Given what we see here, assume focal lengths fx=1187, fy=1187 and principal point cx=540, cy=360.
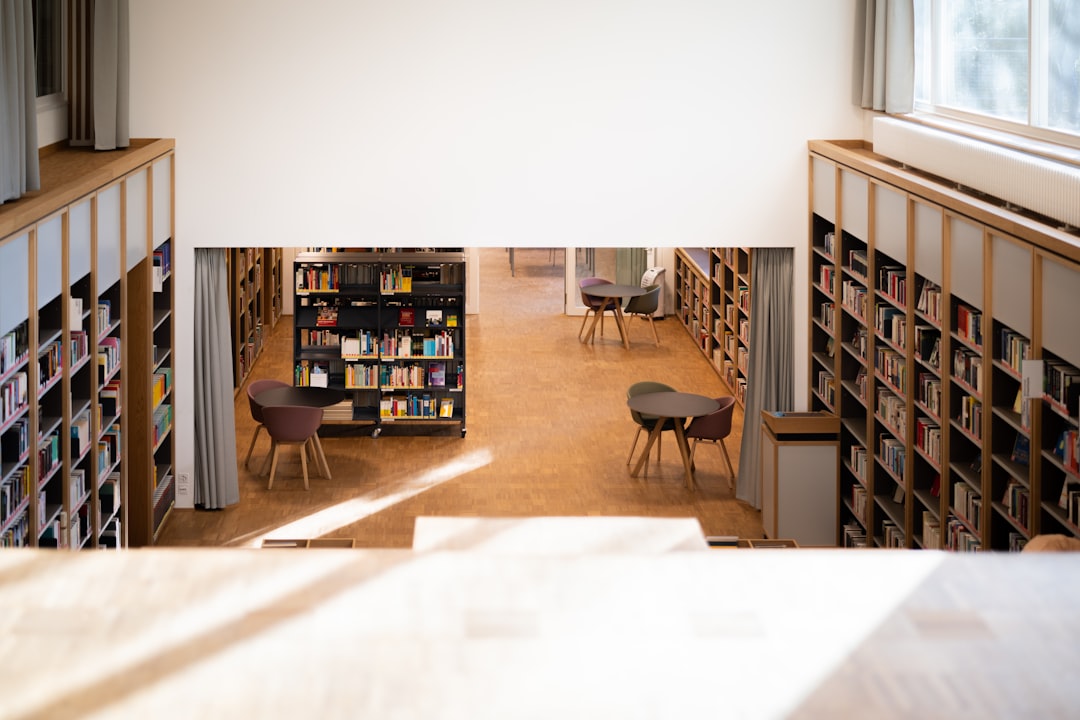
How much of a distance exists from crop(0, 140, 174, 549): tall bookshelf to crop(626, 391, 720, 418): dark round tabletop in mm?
4287

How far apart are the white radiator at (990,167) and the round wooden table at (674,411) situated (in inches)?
131

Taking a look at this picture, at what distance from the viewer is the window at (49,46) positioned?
8.45m

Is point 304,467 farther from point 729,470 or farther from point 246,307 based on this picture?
point 246,307

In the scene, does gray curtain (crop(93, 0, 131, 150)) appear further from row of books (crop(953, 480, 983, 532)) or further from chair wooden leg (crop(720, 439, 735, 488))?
row of books (crop(953, 480, 983, 532))

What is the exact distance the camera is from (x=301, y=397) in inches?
455

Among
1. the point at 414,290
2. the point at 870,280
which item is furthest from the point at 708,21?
the point at 414,290

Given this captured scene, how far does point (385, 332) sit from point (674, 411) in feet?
11.1

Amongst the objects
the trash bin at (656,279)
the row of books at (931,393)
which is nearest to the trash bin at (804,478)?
the row of books at (931,393)

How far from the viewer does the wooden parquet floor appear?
32.5ft

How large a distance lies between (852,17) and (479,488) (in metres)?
5.10

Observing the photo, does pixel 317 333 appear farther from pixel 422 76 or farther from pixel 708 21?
pixel 708 21

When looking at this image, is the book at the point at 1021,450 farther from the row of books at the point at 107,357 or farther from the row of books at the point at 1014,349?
the row of books at the point at 107,357

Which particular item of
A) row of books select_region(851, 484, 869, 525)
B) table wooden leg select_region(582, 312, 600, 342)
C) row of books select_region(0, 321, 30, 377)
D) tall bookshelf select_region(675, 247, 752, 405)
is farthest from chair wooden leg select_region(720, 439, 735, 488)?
row of books select_region(0, 321, 30, 377)

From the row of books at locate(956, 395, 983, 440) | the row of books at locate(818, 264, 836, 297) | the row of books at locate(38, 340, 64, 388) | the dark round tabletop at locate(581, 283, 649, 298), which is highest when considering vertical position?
the row of books at locate(818, 264, 836, 297)
